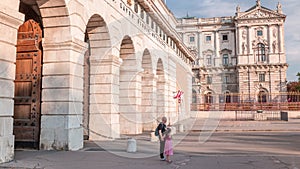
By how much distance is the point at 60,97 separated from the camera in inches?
404

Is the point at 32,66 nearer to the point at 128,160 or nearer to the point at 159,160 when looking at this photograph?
the point at 128,160

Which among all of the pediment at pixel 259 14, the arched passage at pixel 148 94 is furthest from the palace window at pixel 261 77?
the arched passage at pixel 148 94

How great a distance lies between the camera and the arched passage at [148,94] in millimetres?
20734

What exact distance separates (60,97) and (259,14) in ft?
192

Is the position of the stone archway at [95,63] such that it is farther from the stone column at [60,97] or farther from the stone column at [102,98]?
the stone column at [60,97]

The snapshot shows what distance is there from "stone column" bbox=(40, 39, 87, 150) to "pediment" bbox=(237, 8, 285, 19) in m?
56.7

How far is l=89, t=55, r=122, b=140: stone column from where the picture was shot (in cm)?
1359

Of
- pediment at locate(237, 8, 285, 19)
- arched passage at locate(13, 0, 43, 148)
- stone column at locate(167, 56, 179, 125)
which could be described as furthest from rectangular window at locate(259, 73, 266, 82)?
arched passage at locate(13, 0, 43, 148)

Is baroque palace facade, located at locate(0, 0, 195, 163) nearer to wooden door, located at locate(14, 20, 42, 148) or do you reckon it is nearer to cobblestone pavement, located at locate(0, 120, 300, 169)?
wooden door, located at locate(14, 20, 42, 148)

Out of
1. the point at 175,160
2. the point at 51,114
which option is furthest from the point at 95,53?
the point at 175,160

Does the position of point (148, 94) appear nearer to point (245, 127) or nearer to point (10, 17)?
Answer: point (245, 127)

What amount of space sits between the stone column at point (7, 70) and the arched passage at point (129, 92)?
9297 millimetres

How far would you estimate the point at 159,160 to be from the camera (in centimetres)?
888

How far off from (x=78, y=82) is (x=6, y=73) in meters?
3.20
